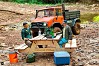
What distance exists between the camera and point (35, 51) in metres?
12.3

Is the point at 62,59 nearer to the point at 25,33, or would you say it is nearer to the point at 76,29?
the point at 25,33

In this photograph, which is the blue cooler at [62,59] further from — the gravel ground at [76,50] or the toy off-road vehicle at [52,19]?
the toy off-road vehicle at [52,19]

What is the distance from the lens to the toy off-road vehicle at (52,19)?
54.2 ft

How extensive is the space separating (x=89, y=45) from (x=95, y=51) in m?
1.49

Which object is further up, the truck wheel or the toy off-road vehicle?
the toy off-road vehicle

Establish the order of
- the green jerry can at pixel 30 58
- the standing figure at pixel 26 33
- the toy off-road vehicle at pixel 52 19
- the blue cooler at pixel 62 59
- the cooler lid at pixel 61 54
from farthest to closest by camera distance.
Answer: the toy off-road vehicle at pixel 52 19 < the standing figure at pixel 26 33 < the green jerry can at pixel 30 58 < the cooler lid at pixel 61 54 < the blue cooler at pixel 62 59

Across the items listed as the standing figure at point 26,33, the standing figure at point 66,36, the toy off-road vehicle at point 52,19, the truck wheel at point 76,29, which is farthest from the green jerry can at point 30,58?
the truck wheel at point 76,29

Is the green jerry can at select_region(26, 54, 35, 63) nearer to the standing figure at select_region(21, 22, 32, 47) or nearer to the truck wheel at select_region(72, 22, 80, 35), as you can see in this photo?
the standing figure at select_region(21, 22, 32, 47)

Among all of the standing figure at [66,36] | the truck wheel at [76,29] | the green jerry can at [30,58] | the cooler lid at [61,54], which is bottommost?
the truck wheel at [76,29]

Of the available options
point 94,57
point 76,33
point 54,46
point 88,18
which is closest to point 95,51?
point 94,57

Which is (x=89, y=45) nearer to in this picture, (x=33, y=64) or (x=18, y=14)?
(x=33, y=64)

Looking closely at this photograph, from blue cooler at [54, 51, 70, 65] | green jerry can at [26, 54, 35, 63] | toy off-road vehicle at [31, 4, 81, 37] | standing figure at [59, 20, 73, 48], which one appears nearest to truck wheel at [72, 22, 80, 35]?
toy off-road vehicle at [31, 4, 81, 37]

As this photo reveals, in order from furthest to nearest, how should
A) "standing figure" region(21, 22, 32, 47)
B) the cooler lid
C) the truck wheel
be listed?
1. the truck wheel
2. "standing figure" region(21, 22, 32, 47)
3. the cooler lid

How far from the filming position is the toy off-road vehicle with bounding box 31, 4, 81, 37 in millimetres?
16531
